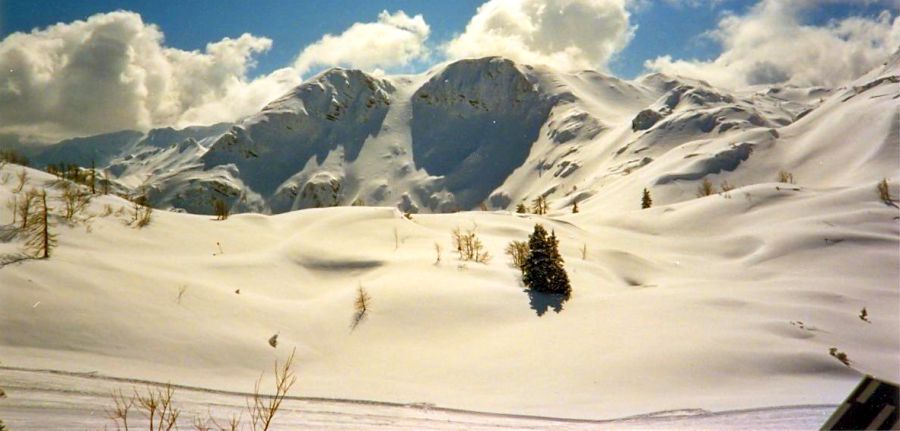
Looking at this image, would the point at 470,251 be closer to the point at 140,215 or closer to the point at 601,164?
the point at 140,215

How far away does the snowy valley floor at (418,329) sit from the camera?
304 inches

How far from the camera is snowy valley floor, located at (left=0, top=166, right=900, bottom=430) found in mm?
7727

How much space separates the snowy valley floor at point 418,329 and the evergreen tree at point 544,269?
64 centimetres

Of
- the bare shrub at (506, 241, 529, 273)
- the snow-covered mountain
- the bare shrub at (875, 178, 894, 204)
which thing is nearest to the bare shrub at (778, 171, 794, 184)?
the snow-covered mountain

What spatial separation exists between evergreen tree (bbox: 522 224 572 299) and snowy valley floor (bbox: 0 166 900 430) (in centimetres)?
64

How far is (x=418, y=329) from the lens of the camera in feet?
40.3

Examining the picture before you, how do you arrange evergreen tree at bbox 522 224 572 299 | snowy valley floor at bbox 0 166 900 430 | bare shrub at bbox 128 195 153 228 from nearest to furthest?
snowy valley floor at bbox 0 166 900 430, evergreen tree at bbox 522 224 572 299, bare shrub at bbox 128 195 153 228

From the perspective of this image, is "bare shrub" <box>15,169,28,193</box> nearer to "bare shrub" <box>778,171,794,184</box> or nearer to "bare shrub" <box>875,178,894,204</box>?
"bare shrub" <box>875,178,894,204</box>

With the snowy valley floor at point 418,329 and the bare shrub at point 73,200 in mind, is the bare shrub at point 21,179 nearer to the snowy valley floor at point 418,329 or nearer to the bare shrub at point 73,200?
the snowy valley floor at point 418,329

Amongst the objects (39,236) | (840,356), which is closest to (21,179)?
(39,236)

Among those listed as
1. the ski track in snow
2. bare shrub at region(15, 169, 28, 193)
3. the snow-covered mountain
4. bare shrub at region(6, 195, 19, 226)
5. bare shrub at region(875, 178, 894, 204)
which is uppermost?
the snow-covered mountain

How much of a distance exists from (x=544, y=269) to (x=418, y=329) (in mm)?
4797

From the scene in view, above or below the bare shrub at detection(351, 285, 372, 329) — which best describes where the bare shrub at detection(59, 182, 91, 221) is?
above

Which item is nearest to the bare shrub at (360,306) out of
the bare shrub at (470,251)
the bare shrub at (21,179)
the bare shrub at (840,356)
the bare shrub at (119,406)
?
the bare shrub at (470,251)
